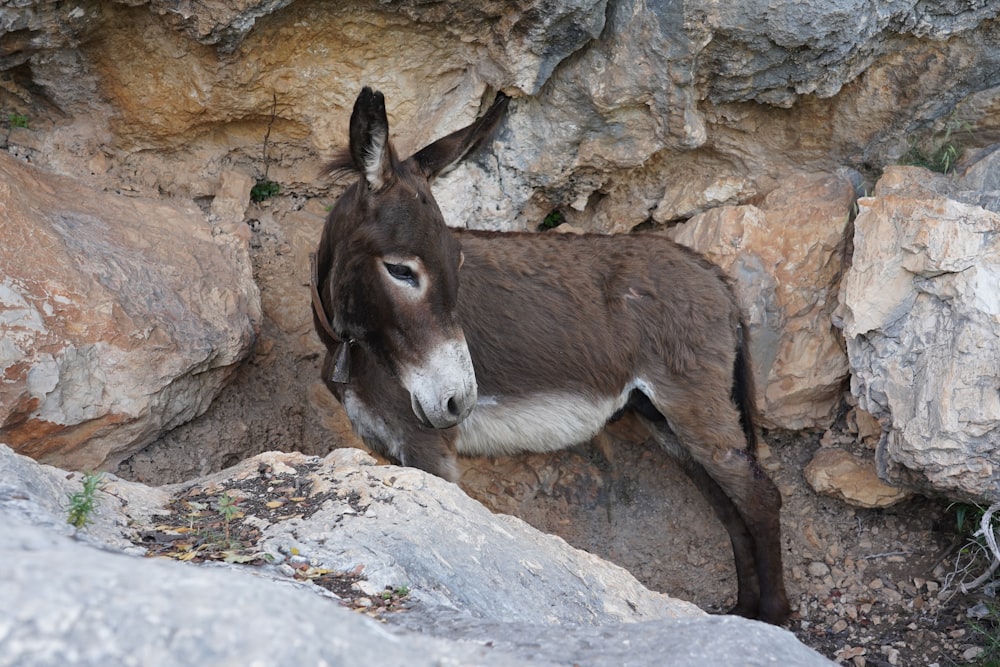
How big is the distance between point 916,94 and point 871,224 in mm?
752

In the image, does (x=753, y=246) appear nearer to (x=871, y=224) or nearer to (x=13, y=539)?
(x=871, y=224)

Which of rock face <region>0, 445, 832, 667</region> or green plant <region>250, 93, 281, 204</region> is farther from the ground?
green plant <region>250, 93, 281, 204</region>

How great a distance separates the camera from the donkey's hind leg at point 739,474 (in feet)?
12.7

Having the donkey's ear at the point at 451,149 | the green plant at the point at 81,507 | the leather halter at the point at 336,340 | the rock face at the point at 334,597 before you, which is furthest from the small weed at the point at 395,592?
the donkey's ear at the point at 451,149

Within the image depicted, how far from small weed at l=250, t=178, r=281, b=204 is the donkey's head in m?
1.29

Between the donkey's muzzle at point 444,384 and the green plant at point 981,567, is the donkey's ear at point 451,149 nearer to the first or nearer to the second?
the donkey's muzzle at point 444,384

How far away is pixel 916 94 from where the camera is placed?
410 centimetres

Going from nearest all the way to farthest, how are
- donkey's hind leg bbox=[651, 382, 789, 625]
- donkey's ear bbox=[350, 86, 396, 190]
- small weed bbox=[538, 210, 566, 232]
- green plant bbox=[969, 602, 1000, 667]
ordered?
donkey's ear bbox=[350, 86, 396, 190]
green plant bbox=[969, 602, 1000, 667]
donkey's hind leg bbox=[651, 382, 789, 625]
small weed bbox=[538, 210, 566, 232]

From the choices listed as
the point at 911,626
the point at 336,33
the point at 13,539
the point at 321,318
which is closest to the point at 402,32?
the point at 336,33

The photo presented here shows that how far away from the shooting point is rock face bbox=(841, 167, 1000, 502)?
11.2 feet

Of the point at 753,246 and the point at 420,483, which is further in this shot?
the point at 753,246

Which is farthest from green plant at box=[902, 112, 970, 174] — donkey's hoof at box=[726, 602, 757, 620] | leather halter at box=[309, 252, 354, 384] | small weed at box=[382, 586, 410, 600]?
small weed at box=[382, 586, 410, 600]

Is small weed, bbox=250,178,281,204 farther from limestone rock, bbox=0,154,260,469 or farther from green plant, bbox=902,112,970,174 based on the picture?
green plant, bbox=902,112,970,174

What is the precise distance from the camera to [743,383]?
158 inches
